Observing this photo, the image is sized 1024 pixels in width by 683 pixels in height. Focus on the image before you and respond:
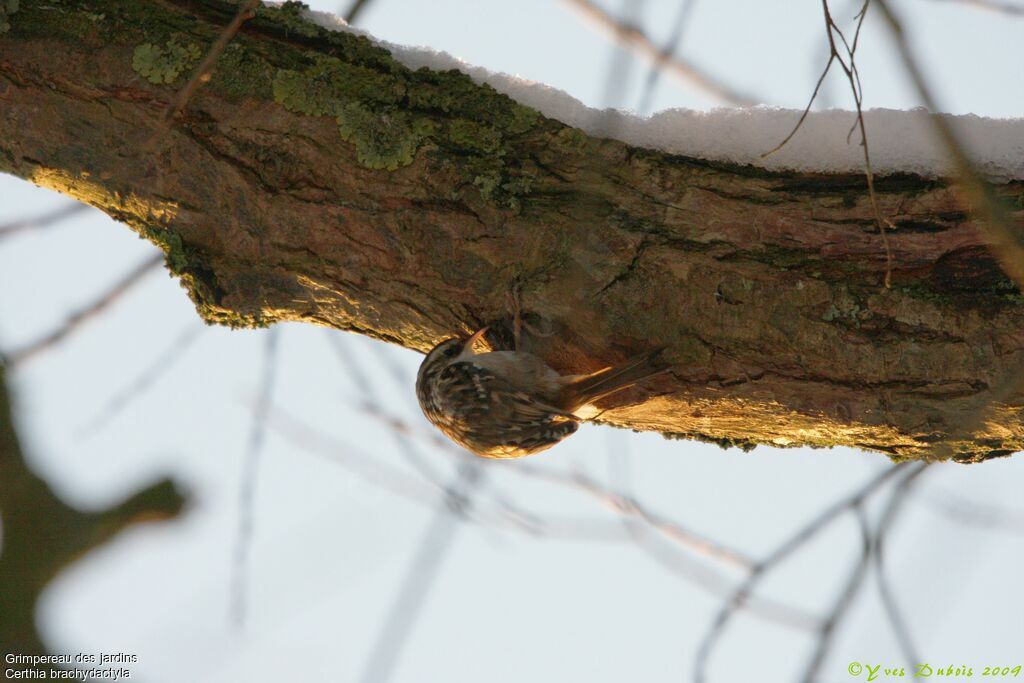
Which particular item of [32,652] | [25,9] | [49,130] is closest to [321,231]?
[49,130]

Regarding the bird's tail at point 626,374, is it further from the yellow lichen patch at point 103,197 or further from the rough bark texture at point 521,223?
the yellow lichen patch at point 103,197

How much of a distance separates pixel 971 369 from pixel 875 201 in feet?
1.23

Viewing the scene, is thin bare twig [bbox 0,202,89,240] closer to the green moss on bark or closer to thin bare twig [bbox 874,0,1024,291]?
the green moss on bark

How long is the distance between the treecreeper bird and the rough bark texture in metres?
0.06

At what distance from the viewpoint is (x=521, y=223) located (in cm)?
176

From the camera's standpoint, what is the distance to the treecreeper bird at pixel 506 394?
1871mm

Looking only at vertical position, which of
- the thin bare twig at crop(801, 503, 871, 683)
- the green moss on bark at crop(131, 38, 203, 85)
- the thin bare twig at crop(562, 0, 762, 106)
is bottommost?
the thin bare twig at crop(801, 503, 871, 683)

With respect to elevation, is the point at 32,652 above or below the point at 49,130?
below

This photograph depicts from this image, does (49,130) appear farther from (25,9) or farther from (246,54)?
(246,54)

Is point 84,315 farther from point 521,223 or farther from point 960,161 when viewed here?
point 960,161

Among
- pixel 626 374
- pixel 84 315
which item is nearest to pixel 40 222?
pixel 84 315

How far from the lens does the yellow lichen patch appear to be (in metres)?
1.88

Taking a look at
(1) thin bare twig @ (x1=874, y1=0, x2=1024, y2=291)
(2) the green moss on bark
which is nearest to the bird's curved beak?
(2) the green moss on bark

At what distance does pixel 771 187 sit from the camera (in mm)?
1730
